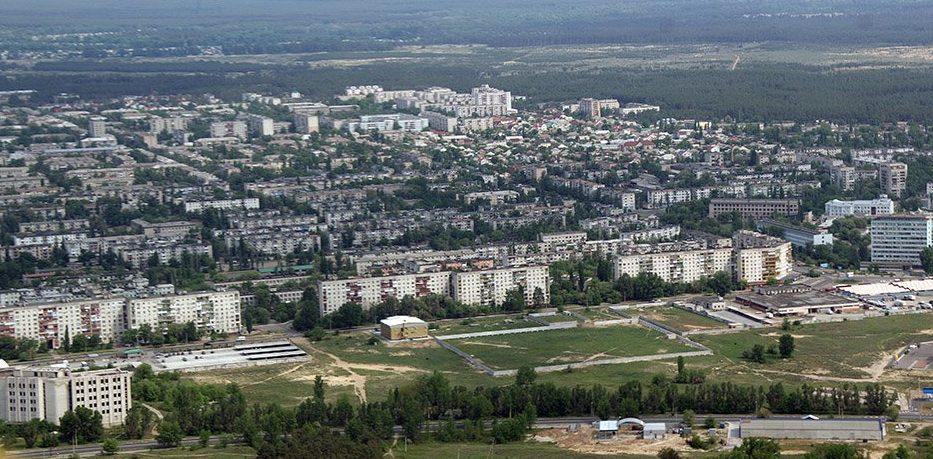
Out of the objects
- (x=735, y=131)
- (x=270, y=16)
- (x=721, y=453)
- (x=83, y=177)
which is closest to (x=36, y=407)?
(x=721, y=453)

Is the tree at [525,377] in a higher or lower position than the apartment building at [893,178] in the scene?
lower

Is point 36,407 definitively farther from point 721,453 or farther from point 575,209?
point 575,209

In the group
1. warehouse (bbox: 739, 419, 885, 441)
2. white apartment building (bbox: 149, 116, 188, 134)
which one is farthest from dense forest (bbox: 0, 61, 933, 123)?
warehouse (bbox: 739, 419, 885, 441)

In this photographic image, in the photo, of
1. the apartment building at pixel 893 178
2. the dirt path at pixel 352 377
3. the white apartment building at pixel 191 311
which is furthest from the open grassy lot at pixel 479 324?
the apartment building at pixel 893 178

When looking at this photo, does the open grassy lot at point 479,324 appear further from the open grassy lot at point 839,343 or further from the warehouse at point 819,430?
the warehouse at point 819,430

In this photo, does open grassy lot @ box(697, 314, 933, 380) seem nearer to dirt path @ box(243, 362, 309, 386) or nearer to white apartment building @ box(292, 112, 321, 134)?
dirt path @ box(243, 362, 309, 386)

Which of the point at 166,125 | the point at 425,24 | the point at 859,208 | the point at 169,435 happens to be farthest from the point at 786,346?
the point at 425,24
